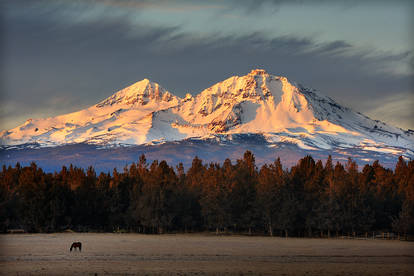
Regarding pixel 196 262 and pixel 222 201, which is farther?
pixel 222 201

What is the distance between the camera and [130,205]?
150625mm

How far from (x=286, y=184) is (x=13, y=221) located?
53.3 metres

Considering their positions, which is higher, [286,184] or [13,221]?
[286,184]

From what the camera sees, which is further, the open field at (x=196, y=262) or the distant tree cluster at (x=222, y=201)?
the distant tree cluster at (x=222, y=201)

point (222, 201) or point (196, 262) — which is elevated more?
point (222, 201)

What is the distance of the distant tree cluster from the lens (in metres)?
133

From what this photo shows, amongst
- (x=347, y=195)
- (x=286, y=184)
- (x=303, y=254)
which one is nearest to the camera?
(x=303, y=254)

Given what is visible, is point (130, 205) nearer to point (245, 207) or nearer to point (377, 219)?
point (245, 207)

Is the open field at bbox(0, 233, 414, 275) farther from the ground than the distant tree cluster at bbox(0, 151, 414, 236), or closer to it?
closer to it

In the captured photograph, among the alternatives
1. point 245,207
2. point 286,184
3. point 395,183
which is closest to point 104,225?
point 245,207

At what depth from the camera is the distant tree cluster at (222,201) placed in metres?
133

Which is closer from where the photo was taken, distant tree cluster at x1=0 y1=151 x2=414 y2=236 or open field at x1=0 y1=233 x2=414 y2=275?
open field at x1=0 y1=233 x2=414 y2=275

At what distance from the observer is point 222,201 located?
142 meters

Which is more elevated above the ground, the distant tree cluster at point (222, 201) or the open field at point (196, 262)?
the distant tree cluster at point (222, 201)
